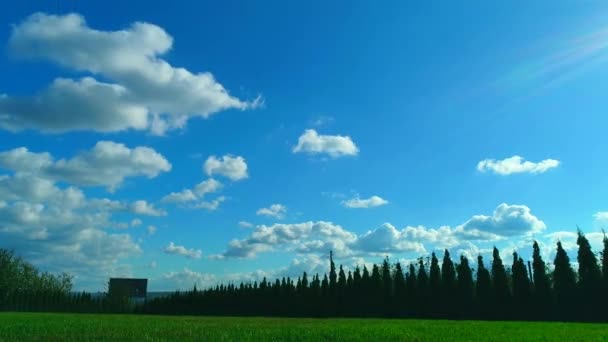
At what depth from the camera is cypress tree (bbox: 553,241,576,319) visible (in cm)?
4669

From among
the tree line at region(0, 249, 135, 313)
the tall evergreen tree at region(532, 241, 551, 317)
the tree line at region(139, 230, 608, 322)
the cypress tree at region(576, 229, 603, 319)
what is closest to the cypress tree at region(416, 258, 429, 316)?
the tree line at region(139, 230, 608, 322)

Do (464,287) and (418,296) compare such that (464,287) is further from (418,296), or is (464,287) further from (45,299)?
Result: (45,299)

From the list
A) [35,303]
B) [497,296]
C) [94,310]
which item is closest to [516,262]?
[497,296]

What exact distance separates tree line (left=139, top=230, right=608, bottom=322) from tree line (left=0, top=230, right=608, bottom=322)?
82 mm

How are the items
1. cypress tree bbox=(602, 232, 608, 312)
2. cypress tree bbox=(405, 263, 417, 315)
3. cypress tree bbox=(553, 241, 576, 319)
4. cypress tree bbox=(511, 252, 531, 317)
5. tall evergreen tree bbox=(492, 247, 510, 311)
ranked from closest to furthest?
cypress tree bbox=(602, 232, 608, 312) < cypress tree bbox=(553, 241, 576, 319) < cypress tree bbox=(511, 252, 531, 317) < tall evergreen tree bbox=(492, 247, 510, 311) < cypress tree bbox=(405, 263, 417, 315)

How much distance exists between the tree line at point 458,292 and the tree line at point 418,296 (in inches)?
3.2

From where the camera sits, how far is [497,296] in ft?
170

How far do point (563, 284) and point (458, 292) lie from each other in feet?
35.3

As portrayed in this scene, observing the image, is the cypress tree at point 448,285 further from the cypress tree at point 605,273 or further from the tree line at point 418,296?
the cypress tree at point 605,273

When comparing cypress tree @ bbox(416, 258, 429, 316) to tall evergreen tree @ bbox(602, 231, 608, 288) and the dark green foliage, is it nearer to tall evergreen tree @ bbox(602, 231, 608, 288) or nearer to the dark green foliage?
the dark green foliage

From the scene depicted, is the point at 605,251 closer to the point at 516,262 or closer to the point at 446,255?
the point at 516,262

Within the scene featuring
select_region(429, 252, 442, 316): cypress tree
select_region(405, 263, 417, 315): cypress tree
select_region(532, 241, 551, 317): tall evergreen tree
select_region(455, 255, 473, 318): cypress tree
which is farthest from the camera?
select_region(405, 263, 417, 315): cypress tree

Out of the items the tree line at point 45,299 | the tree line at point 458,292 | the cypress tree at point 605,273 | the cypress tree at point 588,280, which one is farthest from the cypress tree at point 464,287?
the tree line at point 45,299

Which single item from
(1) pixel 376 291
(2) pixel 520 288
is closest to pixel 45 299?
(1) pixel 376 291
